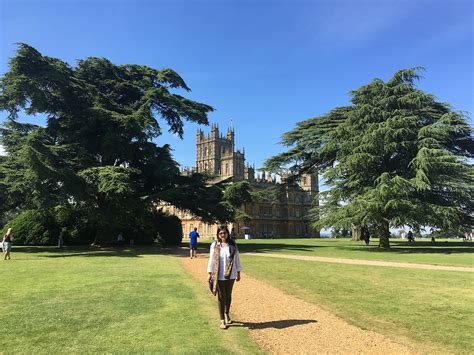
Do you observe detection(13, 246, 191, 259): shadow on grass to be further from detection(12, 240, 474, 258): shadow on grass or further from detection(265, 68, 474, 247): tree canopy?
detection(265, 68, 474, 247): tree canopy

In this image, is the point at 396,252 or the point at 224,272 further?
the point at 396,252

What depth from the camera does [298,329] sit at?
20.4 ft

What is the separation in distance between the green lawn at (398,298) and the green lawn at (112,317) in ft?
7.31

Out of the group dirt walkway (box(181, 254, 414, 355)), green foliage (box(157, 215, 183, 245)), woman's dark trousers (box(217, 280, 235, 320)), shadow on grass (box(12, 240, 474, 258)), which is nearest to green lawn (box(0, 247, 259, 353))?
woman's dark trousers (box(217, 280, 235, 320))

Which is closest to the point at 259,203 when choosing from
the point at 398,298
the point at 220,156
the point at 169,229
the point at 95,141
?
the point at 220,156

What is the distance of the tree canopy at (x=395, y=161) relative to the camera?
77.2 ft

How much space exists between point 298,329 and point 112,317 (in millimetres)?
3032

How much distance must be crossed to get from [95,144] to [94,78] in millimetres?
5492

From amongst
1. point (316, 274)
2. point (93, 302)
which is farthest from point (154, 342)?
point (316, 274)

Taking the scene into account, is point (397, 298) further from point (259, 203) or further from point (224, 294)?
point (259, 203)

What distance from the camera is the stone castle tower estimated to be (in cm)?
9368

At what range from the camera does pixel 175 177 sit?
1068 inches

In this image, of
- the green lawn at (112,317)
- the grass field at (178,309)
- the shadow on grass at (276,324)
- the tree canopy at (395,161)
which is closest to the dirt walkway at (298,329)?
the shadow on grass at (276,324)

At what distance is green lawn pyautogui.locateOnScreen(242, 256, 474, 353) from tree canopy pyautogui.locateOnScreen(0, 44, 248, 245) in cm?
1239
